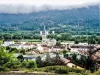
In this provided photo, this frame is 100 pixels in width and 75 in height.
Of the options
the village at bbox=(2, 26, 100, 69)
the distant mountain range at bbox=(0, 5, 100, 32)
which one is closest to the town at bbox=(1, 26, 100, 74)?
the village at bbox=(2, 26, 100, 69)

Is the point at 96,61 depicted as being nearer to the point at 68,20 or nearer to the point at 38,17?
the point at 68,20

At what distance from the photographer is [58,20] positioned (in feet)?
280

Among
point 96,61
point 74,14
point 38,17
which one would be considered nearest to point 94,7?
point 74,14

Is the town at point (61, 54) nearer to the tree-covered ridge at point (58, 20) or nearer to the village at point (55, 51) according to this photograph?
the village at point (55, 51)

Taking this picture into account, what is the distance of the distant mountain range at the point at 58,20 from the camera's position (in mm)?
76019

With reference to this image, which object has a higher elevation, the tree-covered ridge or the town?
the town

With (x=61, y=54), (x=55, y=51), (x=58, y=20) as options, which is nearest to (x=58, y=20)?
(x=58, y=20)

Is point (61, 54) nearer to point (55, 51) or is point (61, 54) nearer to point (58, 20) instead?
point (55, 51)

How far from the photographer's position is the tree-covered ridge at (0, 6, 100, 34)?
250 feet

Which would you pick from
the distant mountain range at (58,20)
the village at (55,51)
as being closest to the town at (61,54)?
the village at (55,51)

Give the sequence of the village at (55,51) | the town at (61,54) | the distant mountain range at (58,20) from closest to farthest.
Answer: the town at (61,54) < the village at (55,51) < the distant mountain range at (58,20)

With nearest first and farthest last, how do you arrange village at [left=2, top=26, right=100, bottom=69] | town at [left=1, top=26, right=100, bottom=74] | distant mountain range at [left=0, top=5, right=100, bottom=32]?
town at [left=1, top=26, right=100, bottom=74] < village at [left=2, top=26, right=100, bottom=69] < distant mountain range at [left=0, top=5, right=100, bottom=32]

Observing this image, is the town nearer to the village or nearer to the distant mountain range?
the village

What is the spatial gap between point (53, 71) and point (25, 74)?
23.1 inches
